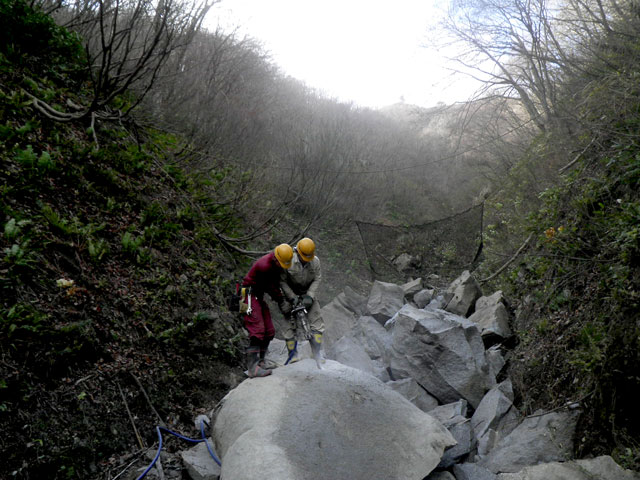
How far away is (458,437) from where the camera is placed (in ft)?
14.2

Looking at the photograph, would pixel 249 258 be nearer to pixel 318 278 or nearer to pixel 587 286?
pixel 318 278

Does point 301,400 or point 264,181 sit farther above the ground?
point 264,181

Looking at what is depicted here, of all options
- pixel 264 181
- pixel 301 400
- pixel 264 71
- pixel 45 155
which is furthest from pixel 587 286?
pixel 264 71

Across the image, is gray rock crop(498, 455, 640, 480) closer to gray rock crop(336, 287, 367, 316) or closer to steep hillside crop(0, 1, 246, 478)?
steep hillside crop(0, 1, 246, 478)

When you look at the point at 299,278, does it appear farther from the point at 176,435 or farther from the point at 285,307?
the point at 176,435

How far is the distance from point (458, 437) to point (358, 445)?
57.8 inches

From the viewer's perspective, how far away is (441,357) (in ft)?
18.2

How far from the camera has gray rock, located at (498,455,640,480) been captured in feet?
9.98

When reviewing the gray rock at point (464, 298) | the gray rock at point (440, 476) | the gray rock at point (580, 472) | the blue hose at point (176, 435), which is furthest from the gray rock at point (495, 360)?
the blue hose at point (176, 435)

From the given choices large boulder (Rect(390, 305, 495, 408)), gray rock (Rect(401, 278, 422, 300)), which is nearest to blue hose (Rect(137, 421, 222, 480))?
large boulder (Rect(390, 305, 495, 408))

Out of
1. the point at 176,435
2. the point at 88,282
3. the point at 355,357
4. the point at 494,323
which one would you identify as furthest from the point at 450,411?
the point at 88,282

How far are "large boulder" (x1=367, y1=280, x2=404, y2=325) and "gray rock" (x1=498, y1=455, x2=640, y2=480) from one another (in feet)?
16.3

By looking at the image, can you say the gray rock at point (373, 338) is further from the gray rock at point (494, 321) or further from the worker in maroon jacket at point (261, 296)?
the worker in maroon jacket at point (261, 296)

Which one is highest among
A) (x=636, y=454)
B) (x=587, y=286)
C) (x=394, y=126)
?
(x=394, y=126)
